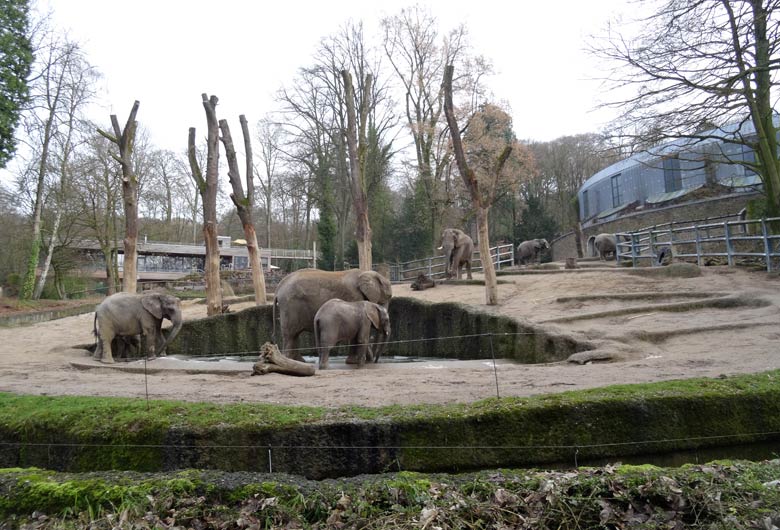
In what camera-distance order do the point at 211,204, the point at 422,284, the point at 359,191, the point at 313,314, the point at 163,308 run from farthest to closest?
1. the point at 359,191
2. the point at 422,284
3. the point at 211,204
4. the point at 163,308
5. the point at 313,314

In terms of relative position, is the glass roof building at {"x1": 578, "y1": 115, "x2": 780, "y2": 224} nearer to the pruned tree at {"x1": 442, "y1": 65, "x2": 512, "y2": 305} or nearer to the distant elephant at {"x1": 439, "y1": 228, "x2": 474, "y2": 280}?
the distant elephant at {"x1": 439, "y1": 228, "x2": 474, "y2": 280}

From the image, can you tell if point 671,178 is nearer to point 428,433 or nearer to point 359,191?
point 359,191

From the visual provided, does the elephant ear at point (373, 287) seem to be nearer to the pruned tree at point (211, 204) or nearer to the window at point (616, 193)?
the pruned tree at point (211, 204)

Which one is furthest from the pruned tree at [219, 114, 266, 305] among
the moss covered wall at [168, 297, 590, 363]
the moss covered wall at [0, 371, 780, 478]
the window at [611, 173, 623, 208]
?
the window at [611, 173, 623, 208]

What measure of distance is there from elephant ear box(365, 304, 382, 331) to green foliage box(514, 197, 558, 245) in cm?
3360

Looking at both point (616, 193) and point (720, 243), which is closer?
point (720, 243)

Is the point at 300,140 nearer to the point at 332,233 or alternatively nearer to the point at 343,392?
the point at 332,233

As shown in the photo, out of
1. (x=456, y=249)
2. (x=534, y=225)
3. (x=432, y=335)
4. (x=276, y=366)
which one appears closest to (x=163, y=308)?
(x=276, y=366)

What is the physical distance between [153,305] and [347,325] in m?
6.29

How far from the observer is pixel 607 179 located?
42.7 meters

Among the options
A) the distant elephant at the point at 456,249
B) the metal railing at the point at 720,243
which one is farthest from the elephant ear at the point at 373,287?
the distant elephant at the point at 456,249

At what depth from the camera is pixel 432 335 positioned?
15.8 m

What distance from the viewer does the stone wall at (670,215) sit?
94.2 feet

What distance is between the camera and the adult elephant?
13.3 m
